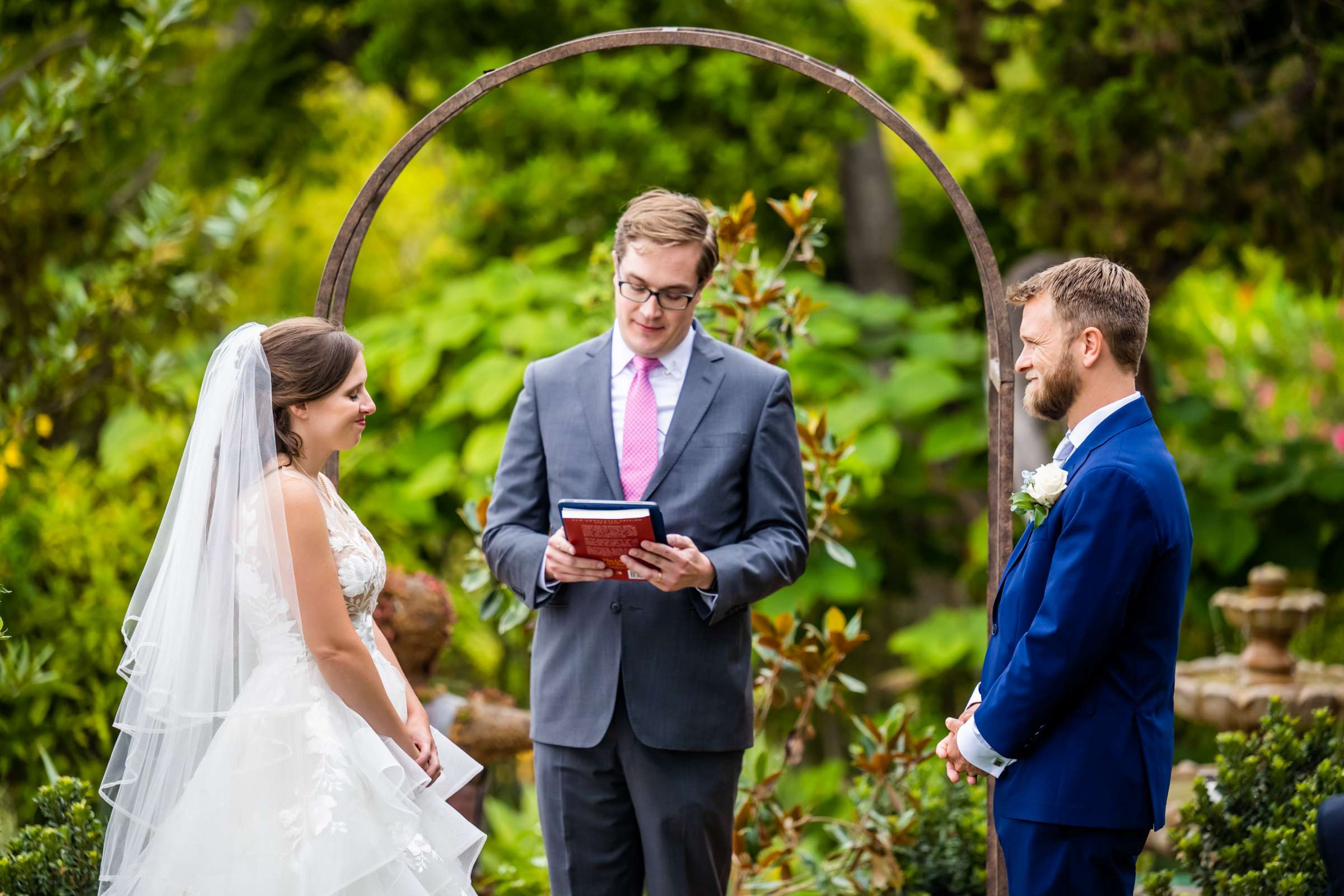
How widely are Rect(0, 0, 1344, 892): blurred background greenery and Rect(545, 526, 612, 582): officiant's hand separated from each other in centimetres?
166

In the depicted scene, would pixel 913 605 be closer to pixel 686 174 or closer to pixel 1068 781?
pixel 686 174

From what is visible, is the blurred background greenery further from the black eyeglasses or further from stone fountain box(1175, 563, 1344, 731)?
the black eyeglasses

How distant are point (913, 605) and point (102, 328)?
16.2ft

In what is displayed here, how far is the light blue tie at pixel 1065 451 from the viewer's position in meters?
2.59

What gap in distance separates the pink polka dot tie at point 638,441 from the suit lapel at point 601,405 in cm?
2

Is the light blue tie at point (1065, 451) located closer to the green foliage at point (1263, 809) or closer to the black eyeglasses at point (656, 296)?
the black eyeglasses at point (656, 296)

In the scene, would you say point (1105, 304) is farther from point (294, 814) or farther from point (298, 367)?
point (294, 814)

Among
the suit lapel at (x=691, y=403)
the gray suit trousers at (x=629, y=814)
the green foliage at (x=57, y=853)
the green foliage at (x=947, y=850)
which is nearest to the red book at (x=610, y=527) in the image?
the suit lapel at (x=691, y=403)

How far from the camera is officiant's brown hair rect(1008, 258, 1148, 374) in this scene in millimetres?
2486

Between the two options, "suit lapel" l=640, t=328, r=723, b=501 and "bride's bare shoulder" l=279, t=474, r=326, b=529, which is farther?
"suit lapel" l=640, t=328, r=723, b=501

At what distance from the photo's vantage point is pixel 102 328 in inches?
231

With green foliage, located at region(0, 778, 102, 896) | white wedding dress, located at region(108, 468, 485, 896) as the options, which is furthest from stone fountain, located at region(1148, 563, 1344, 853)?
green foliage, located at region(0, 778, 102, 896)

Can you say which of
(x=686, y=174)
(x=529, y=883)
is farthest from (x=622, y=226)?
(x=686, y=174)

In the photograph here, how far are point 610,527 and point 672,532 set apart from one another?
1.23ft
